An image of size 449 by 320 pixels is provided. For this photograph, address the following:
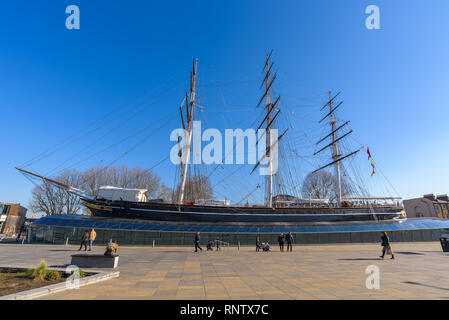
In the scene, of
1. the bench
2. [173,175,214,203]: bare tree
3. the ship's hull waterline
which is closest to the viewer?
the bench

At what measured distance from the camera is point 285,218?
3191 centimetres

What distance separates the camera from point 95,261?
873cm

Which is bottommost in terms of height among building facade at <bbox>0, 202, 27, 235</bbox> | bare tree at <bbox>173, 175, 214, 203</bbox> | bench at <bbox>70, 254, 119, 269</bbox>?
building facade at <bbox>0, 202, 27, 235</bbox>

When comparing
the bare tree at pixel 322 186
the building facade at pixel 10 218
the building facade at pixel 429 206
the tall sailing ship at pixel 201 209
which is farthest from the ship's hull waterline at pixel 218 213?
the building facade at pixel 10 218

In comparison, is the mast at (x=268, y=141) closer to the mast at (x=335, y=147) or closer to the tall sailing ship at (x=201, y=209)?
the tall sailing ship at (x=201, y=209)

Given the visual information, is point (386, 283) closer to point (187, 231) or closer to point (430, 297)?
point (430, 297)

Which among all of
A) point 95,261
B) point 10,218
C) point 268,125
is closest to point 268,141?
point 268,125

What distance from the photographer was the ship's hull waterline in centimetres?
2836

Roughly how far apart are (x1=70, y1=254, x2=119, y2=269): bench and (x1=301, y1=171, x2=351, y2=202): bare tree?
155 ft

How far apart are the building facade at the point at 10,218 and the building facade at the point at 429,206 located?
101 m

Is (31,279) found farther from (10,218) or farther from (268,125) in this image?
(10,218)

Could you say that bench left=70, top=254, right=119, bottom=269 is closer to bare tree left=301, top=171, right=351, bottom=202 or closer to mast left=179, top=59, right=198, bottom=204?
mast left=179, top=59, right=198, bottom=204

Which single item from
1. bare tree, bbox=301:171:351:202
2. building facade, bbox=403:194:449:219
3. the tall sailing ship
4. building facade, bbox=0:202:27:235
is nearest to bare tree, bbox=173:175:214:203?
the tall sailing ship
